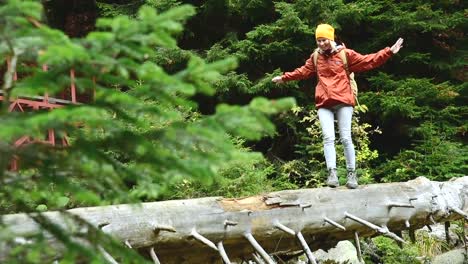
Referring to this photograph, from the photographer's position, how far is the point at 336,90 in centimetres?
639

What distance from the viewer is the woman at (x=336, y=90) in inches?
251

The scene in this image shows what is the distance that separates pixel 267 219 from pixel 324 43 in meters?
2.06

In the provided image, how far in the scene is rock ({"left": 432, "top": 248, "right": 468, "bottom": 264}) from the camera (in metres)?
7.85

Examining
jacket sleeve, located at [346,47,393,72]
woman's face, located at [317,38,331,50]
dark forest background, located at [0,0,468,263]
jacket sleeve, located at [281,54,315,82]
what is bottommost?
dark forest background, located at [0,0,468,263]

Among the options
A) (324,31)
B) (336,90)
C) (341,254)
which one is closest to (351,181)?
(336,90)

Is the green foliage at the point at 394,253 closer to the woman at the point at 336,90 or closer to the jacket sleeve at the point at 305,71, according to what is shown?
the woman at the point at 336,90

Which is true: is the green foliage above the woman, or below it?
below

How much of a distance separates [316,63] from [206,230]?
2490 millimetres

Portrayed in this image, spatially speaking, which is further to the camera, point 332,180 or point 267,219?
point 332,180

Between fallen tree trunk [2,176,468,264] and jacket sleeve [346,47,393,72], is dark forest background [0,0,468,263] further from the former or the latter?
jacket sleeve [346,47,393,72]

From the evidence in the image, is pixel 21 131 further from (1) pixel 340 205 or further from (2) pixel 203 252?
(1) pixel 340 205

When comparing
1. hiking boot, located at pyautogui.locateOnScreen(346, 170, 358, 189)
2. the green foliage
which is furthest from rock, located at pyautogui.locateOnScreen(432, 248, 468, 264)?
hiking boot, located at pyautogui.locateOnScreen(346, 170, 358, 189)

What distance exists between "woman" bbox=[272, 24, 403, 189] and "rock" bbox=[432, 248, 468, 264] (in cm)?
249

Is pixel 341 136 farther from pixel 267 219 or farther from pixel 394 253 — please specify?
pixel 394 253
